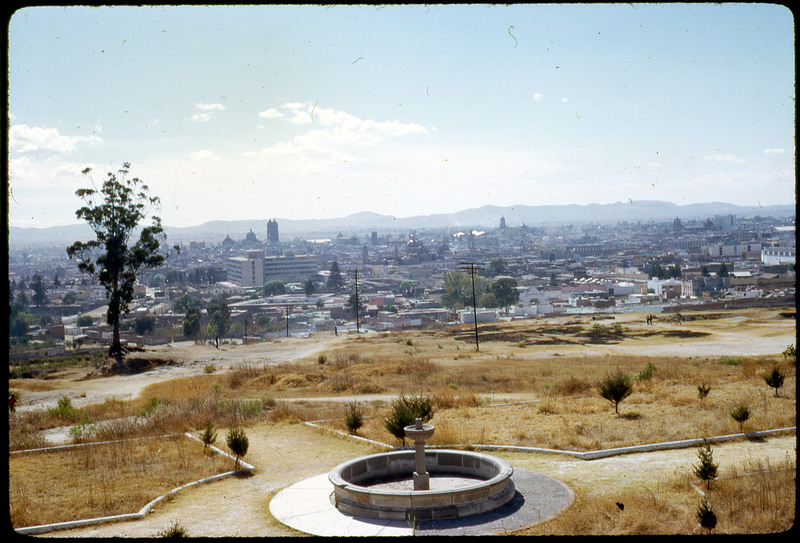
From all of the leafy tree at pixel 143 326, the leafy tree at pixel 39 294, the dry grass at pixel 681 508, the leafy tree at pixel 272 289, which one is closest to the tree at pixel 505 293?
the leafy tree at pixel 143 326

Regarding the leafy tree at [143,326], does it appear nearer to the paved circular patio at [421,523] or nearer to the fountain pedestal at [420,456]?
the paved circular patio at [421,523]

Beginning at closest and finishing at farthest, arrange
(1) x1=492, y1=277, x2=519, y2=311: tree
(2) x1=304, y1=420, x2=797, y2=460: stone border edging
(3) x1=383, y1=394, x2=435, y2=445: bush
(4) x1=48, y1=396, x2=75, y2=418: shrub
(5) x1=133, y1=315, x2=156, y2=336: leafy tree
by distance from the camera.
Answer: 1. (2) x1=304, y1=420, x2=797, y2=460: stone border edging
2. (3) x1=383, y1=394, x2=435, y2=445: bush
3. (4) x1=48, y1=396, x2=75, y2=418: shrub
4. (5) x1=133, y1=315, x2=156, y2=336: leafy tree
5. (1) x1=492, y1=277, x2=519, y2=311: tree

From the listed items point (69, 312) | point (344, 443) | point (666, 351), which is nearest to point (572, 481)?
point (344, 443)

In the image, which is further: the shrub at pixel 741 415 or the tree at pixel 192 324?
the tree at pixel 192 324

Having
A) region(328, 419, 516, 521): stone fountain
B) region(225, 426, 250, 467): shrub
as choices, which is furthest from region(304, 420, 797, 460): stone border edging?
region(225, 426, 250, 467): shrub

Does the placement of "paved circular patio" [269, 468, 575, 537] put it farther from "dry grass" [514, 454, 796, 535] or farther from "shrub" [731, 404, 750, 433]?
"shrub" [731, 404, 750, 433]

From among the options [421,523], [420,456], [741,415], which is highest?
[420,456]

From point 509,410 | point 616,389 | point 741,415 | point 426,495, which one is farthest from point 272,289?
point 426,495

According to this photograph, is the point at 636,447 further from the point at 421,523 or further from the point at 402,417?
the point at 421,523

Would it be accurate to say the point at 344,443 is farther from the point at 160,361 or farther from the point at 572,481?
the point at 160,361
